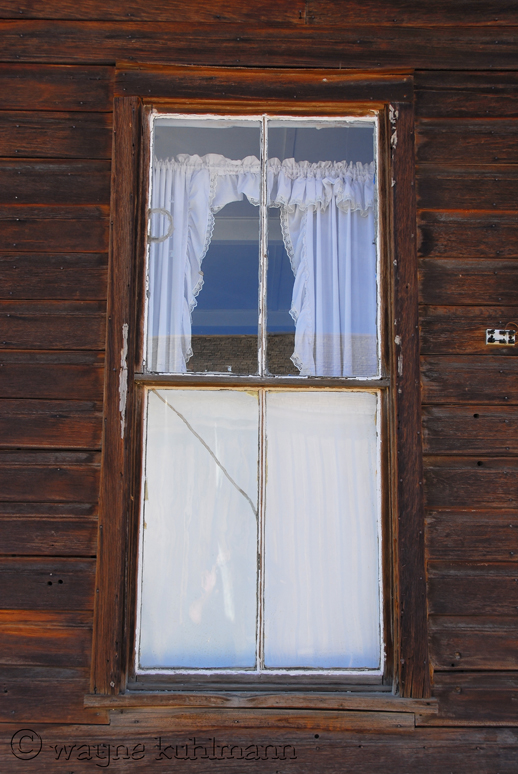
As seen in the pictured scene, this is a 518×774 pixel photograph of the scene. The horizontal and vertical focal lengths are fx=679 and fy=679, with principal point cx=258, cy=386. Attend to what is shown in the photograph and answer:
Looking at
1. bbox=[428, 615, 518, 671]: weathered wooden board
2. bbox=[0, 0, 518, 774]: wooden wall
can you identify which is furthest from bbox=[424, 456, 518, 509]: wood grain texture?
bbox=[428, 615, 518, 671]: weathered wooden board

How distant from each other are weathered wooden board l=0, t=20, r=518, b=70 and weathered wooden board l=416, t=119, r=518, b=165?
0.24 meters

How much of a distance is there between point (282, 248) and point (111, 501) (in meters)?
1.15

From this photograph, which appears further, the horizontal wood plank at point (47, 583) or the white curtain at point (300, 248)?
the white curtain at point (300, 248)

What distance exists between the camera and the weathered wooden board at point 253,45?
2604 millimetres

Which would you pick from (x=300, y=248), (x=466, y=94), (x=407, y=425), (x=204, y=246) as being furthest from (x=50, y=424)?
(x=466, y=94)

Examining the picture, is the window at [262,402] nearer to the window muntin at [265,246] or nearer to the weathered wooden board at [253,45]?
the window muntin at [265,246]

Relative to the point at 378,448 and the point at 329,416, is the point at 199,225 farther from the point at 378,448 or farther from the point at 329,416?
the point at 378,448

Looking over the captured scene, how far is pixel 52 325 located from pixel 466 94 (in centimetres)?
180

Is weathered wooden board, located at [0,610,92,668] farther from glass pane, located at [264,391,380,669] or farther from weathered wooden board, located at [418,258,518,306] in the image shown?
weathered wooden board, located at [418,258,518,306]

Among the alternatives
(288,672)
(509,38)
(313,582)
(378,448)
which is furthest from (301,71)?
(288,672)

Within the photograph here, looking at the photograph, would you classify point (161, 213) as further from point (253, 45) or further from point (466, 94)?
point (466, 94)

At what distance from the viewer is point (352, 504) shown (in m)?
2.40

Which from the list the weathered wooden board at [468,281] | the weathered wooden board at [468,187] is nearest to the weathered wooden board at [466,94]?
the weathered wooden board at [468,187]

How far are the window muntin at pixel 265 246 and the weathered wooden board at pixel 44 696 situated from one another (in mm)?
1092
